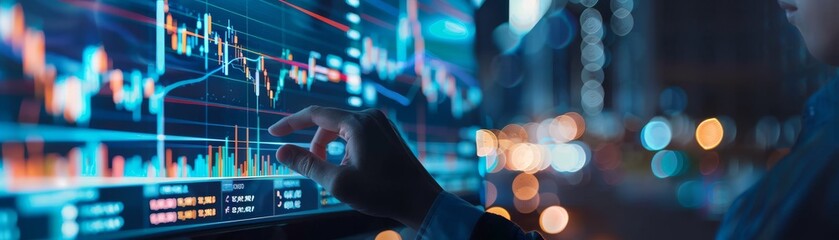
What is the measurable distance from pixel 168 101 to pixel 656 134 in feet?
90.2

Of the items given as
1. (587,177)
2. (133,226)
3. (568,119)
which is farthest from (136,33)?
(568,119)

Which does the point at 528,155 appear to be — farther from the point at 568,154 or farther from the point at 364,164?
the point at 364,164

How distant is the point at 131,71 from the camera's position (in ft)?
2.25

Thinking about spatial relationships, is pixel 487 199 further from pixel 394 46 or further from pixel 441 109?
pixel 394 46

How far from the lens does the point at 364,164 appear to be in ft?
→ 3.00

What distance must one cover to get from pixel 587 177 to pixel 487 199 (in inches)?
683

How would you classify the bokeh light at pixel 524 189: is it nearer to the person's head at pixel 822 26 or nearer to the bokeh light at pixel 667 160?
the person's head at pixel 822 26

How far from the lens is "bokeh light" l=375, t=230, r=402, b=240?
118cm

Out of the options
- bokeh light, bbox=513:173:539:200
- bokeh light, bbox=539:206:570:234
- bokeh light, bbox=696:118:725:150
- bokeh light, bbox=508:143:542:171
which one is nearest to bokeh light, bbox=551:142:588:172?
bokeh light, bbox=508:143:542:171

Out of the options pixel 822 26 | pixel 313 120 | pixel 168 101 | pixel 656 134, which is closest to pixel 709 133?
pixel 656 134

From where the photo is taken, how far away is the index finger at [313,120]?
893mm

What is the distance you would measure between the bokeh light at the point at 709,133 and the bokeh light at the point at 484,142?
18.8 metres

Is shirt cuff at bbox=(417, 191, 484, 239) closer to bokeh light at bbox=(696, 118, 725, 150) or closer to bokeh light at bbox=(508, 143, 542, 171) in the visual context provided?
bokeh light at bbox=(696, 118, 725, 150)

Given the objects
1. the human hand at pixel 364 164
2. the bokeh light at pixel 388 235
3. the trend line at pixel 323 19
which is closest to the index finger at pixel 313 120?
the human hand at pixel 364 164
